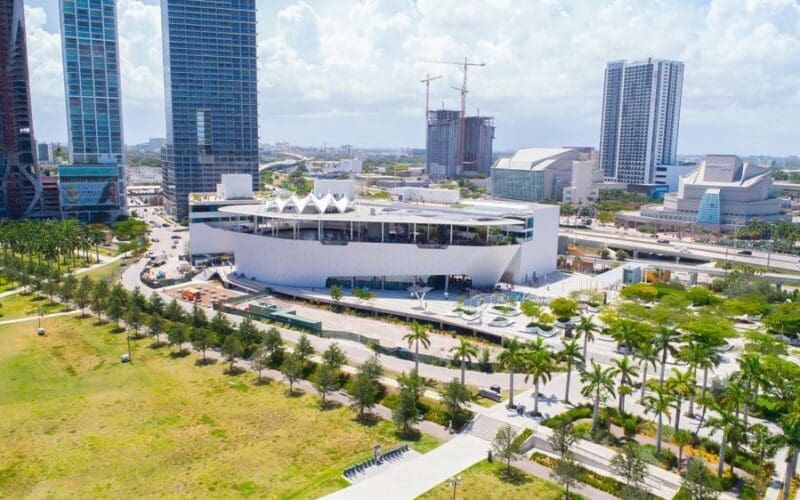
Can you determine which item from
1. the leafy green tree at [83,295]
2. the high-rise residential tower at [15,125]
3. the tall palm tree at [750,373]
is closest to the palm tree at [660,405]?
the tall palm tree at [750,373]

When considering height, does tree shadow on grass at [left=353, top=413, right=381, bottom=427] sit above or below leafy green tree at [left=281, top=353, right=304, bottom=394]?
below

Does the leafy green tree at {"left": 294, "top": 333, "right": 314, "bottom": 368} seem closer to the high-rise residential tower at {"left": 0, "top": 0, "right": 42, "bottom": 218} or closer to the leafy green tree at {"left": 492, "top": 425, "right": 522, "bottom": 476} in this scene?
the leafy green tree at {"left": 492, "top": 425, "right": 522, "bottom": 476}

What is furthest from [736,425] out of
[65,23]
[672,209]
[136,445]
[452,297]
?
[65,23]

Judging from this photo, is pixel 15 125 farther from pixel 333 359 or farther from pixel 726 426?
pixel 726 426

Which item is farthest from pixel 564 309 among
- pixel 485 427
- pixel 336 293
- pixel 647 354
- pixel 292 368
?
pixel 292 368

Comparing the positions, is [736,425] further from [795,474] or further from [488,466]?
Answer: [488,466]

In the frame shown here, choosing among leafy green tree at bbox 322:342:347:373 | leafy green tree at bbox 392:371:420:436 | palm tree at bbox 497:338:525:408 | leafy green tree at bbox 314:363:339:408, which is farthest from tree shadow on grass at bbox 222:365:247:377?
palm tree at bbox 497:338:525:408

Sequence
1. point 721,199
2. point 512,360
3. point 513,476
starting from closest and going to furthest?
point 513,476 < point 512,360 < point 721,199
